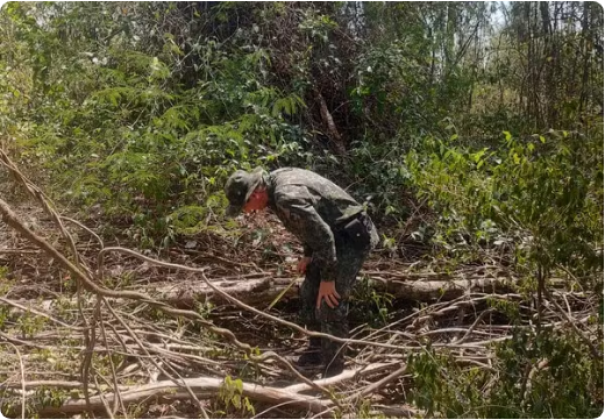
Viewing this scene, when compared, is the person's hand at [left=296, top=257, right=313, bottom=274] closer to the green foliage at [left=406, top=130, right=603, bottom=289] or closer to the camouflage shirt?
the camouflage shirt

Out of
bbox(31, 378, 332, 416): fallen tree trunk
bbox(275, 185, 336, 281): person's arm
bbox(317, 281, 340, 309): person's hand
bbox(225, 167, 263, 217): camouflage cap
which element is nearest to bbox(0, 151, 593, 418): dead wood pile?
bbox(31, 378, 332, 416): fallen tree trunk

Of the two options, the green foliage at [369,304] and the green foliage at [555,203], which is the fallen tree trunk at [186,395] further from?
the green foliage at [555,203]

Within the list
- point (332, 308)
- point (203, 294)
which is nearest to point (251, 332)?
point (203, 294)

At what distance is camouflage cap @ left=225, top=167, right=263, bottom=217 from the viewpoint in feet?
12.6

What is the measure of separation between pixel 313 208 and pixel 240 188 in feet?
1.57

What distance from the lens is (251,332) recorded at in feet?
16.6

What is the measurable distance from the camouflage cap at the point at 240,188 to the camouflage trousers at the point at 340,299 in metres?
0.62

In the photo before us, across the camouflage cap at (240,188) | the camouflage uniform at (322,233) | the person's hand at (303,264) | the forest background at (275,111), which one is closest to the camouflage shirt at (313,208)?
the camouflage uniform at (322,233)

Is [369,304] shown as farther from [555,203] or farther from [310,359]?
[555,203]

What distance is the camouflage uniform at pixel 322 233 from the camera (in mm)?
3715

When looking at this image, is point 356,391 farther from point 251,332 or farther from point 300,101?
point 300,101

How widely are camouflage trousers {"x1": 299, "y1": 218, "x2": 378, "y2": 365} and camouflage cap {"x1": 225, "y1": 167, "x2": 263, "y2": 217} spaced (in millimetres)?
619

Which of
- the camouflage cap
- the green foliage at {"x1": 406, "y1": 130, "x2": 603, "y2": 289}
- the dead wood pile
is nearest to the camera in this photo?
the green foliage at {"x1": 406, "y1": 130, "x2": 603, "y2": 289}

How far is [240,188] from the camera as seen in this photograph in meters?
3.87
